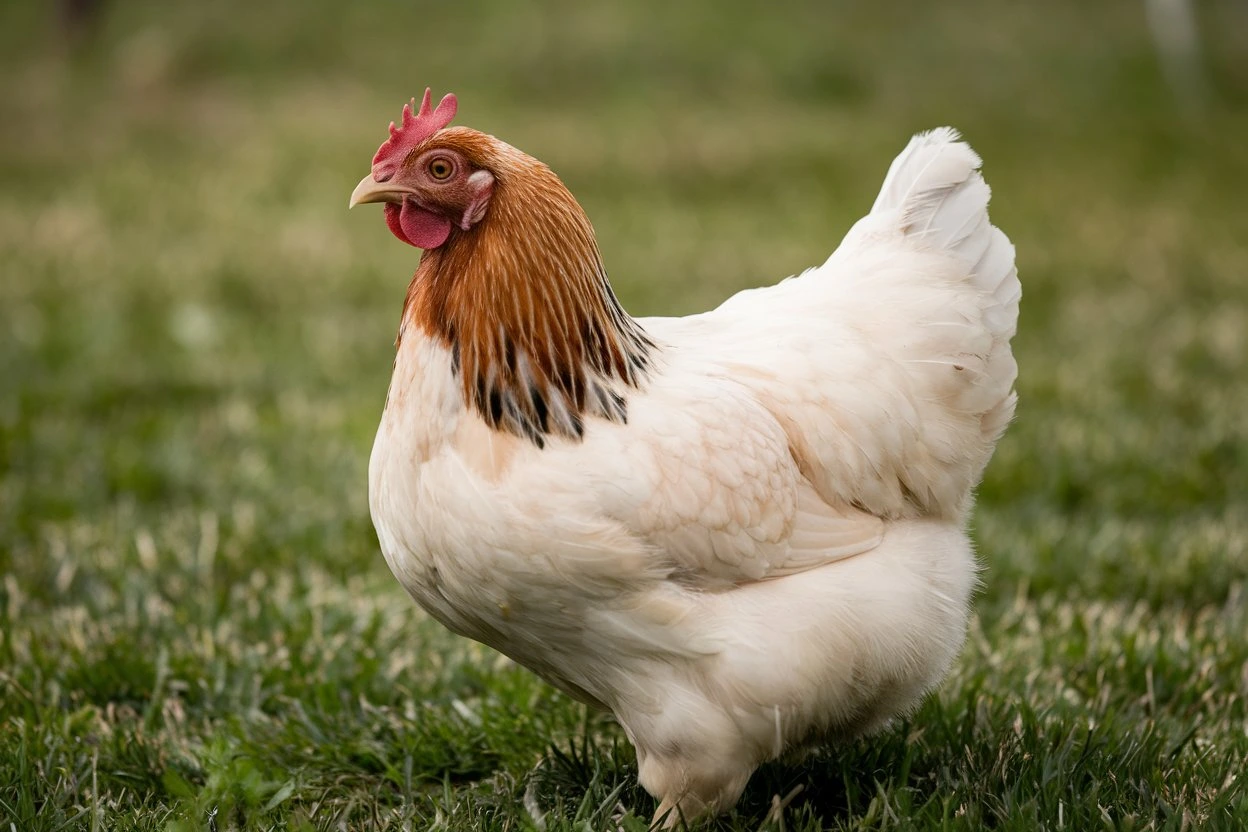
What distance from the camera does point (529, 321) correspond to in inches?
106

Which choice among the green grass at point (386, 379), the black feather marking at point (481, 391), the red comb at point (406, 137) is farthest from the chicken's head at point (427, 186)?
the green grass at point (386, 379)

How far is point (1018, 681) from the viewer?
3568 mm

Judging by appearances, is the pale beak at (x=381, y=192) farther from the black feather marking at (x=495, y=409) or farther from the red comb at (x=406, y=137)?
the black feather marking at (x=495, y=409)

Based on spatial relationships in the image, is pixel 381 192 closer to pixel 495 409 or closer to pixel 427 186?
pixel 427 186

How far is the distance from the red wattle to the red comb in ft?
0.27

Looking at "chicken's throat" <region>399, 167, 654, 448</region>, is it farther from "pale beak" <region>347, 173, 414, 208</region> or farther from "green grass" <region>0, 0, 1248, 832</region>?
"green grass" <region>0, 0, 1248, 832</region>

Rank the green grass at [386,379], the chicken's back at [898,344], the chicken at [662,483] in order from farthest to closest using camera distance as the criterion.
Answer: the green grass at [386,379] < the chicken's back at [898,344] < the chicken at [662,483]

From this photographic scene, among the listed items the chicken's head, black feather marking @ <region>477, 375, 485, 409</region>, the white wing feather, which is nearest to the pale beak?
the chicken's head

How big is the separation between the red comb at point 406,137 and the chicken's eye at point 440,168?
7 centimetres

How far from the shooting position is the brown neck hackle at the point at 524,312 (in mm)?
2666

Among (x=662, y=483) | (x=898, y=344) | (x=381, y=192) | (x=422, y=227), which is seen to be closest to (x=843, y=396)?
(x=898, y=344)

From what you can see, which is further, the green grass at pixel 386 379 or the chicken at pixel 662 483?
the green grass at pixel 386 379

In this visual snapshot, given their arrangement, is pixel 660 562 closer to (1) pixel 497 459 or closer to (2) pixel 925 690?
(1) pixel 497 459

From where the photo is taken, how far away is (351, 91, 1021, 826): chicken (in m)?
2.55
